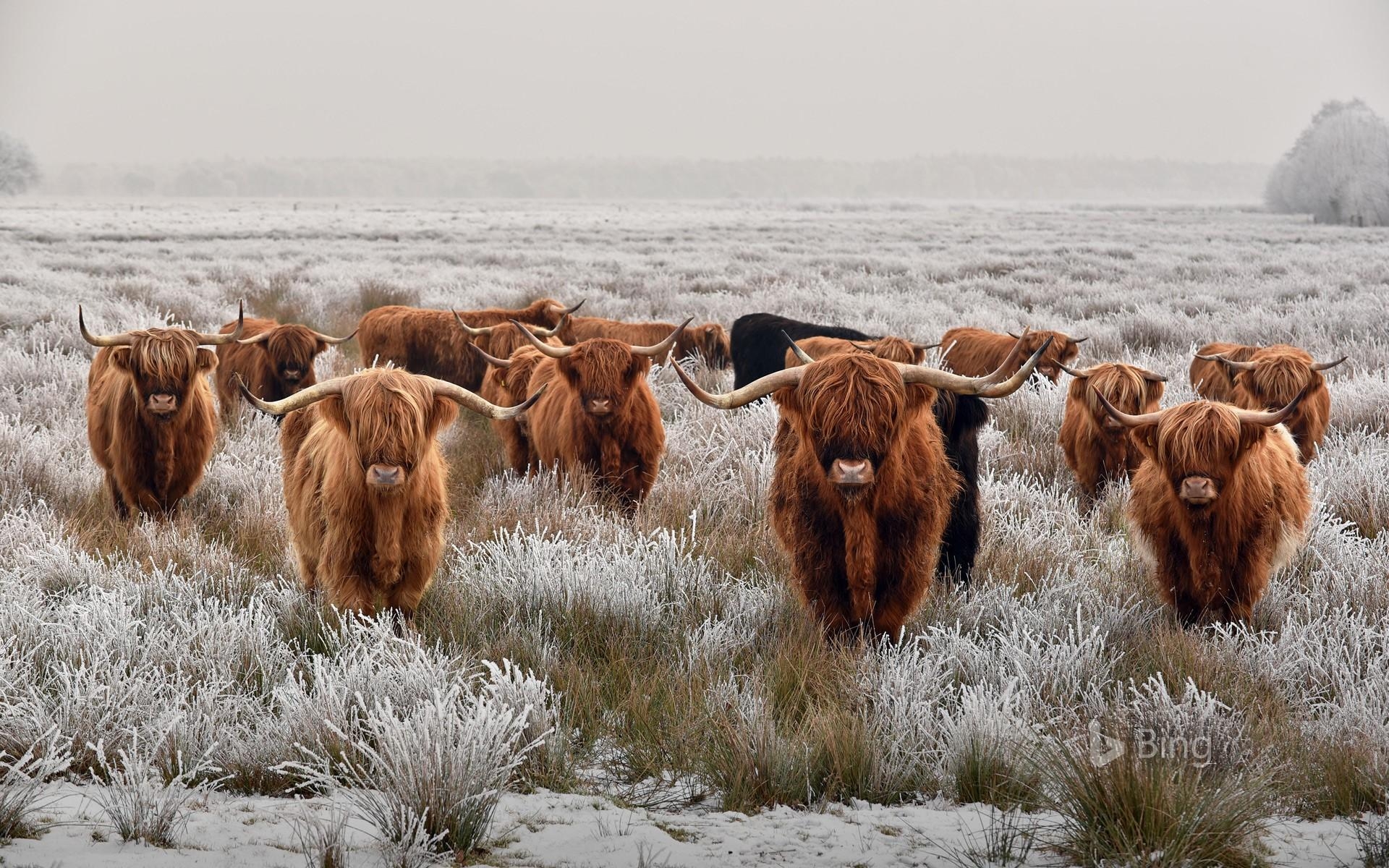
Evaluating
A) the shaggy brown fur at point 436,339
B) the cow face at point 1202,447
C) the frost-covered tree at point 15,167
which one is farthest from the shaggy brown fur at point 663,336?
the frost-covered tree at point 15,167

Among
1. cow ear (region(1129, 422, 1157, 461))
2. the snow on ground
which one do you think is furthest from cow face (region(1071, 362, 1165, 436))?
the snow on ground

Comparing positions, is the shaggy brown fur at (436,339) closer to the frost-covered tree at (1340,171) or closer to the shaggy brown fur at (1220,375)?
the shaggy brown fur at (1220,375)

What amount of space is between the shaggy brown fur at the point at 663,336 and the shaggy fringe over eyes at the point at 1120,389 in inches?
202

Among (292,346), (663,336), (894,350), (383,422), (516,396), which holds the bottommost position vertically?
(516,396)

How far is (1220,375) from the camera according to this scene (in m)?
7.38

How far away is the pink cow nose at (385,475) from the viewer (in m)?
3.74

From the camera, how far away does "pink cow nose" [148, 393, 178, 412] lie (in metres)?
5.55

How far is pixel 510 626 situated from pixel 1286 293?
1733 cm

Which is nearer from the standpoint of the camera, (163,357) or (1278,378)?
(163,357)

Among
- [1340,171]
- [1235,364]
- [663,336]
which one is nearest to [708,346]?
[663,336]

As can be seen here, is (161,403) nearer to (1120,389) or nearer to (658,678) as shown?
(658,678)

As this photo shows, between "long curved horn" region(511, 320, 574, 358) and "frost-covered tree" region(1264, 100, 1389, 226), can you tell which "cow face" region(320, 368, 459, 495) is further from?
"frost-covered tree" region(1264, 100, 1389, 226)

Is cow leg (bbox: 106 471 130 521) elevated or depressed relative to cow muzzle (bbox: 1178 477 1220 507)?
depressed

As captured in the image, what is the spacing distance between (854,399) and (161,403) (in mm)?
4015
